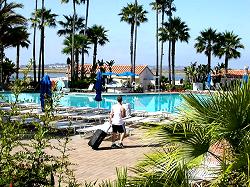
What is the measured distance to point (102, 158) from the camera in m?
9.44

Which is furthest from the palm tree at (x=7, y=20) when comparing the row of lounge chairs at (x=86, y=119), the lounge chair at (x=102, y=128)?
the lounge chair at (x=102, y=128)

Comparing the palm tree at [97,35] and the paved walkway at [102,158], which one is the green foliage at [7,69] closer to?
the palm tree at [97,35]

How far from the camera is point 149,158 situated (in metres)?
3.87

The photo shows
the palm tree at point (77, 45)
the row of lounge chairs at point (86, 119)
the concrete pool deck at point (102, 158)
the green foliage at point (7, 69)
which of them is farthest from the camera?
the palm tree at point (77, 45)

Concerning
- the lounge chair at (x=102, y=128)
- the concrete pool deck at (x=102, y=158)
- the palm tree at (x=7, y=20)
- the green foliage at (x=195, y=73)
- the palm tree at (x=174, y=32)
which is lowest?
the concrete pool deck at (x=102, y=158)

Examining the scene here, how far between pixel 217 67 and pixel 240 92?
50.6 meters

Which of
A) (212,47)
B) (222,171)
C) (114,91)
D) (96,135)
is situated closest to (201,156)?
(222,171)

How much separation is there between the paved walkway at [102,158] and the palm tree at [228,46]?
4534 centimetres

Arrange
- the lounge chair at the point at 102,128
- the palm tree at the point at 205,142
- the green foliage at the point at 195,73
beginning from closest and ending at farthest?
the palm tree at the point at 205,142
the lounge chair at the point at 102,128
the green foliage at the point at 195,73

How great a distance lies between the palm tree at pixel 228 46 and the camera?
2162 inches

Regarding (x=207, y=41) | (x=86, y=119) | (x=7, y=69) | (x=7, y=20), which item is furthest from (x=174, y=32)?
(x=86, y=119)

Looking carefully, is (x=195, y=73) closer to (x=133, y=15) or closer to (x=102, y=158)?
(x=133, y=15)

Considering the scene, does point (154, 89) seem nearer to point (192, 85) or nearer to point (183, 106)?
point (192, 85)

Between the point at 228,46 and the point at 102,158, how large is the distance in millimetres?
49553
